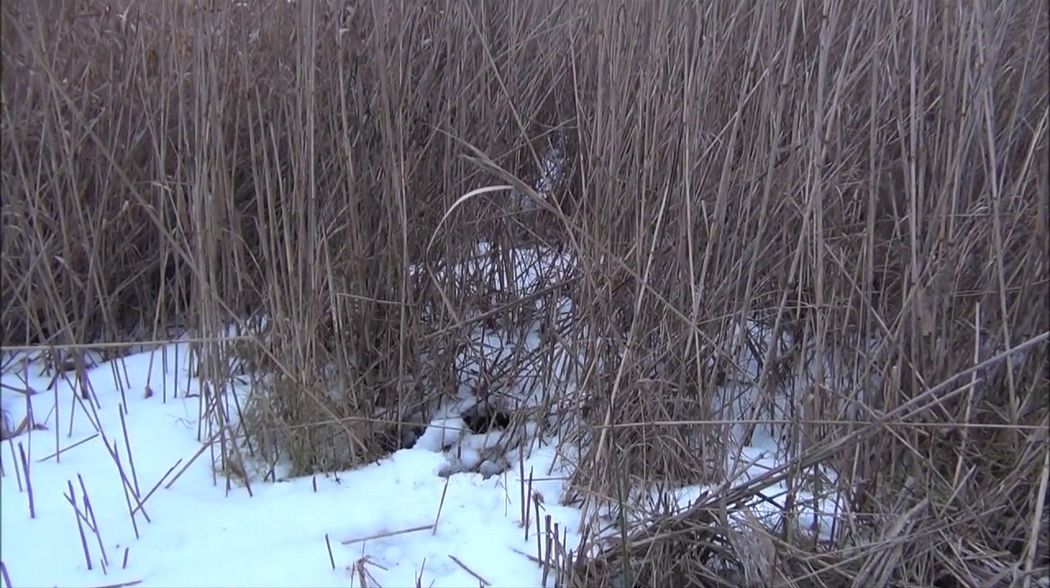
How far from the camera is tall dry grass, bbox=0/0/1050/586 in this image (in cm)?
164

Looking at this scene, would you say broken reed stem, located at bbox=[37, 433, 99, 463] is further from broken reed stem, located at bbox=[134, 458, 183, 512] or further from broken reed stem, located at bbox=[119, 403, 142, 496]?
broken reed stem, located at bbox=[134, 458, 183, 512]

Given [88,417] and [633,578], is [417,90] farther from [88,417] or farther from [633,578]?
[633,578]

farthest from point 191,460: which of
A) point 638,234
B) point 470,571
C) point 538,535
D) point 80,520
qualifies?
point 638,234

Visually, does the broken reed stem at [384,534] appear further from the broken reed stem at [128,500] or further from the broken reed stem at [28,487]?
the broken reed stem at [28,487]

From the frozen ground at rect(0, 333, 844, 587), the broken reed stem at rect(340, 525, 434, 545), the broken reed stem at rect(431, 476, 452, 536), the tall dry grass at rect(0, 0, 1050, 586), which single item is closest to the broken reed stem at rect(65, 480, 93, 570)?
the frozen ground at rect(0, 333, 844, 587)

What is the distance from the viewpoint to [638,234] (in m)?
1.82

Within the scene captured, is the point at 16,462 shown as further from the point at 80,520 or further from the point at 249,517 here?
the point at 249,517

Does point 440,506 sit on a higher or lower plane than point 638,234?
lower

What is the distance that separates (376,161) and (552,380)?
611mm

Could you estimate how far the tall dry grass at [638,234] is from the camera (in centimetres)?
164

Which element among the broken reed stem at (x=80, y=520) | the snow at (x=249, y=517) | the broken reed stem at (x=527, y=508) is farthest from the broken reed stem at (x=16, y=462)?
the broken reed stem at (x=527, y=508)

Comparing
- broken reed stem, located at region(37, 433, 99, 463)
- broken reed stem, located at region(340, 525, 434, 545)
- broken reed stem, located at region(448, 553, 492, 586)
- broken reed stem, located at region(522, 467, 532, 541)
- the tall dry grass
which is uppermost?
the tall dry grass

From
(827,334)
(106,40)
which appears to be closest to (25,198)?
(106,40)

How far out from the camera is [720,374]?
1920 millimetres
